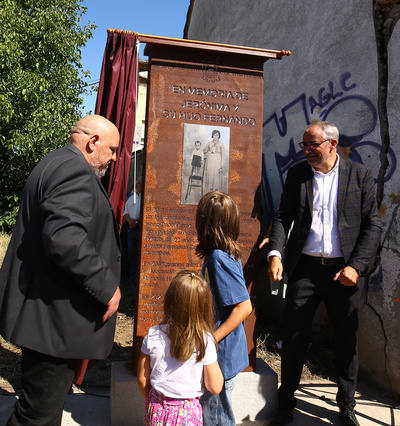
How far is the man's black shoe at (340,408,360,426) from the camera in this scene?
2531 mm

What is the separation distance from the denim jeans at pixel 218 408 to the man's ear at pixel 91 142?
51.0 inches

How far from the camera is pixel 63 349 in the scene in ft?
5.46

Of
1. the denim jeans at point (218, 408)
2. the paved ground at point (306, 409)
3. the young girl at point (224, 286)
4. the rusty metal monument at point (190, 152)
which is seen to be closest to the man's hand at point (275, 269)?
the rusty metal monument at point (190, 152)

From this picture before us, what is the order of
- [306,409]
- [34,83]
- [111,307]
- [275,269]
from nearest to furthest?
[111,307] → [275,269] → [306,409] → [34,83]

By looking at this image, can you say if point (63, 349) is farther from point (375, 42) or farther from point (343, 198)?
point (375, 42)

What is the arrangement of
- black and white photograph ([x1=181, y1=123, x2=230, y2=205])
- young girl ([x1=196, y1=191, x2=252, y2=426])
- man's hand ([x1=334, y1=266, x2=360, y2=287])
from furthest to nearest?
black and white photograph ([x1=181, y1=123, x2=230, y2=205]), man's hand ([x1=334, y1=266, x2=360, y2=287]), young girl ([x1=196, y1=191, x2=252, y2=426])

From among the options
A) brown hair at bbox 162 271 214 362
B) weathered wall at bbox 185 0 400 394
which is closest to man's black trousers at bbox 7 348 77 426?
brown hair at bbox 162 271 214 362

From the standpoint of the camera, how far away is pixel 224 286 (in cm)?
186

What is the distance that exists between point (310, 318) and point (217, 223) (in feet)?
3.85

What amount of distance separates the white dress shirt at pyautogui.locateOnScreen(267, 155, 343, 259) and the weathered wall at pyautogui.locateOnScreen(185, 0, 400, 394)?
93 cm

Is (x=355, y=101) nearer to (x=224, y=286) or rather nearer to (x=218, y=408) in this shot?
(x=224, y=286)

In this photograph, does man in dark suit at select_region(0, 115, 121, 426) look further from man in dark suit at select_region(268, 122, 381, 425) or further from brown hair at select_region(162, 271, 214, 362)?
man in dark suit at select_region(268, 122, 381, 425)

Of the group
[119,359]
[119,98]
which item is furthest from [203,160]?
[119,359]

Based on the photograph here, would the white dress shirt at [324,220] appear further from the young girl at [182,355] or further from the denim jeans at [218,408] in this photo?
the young girl at [182,355]
